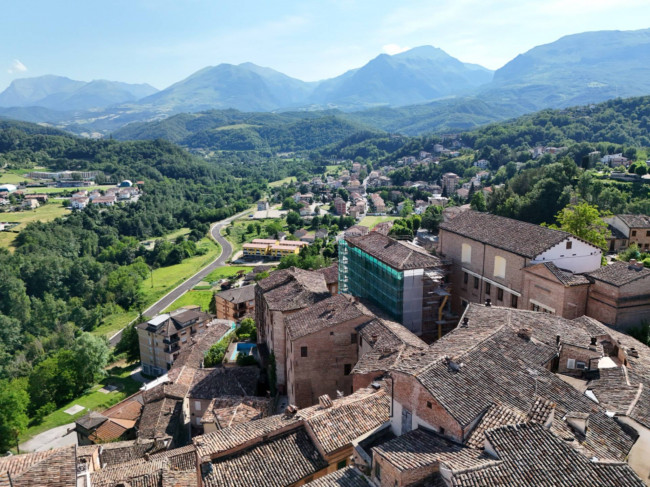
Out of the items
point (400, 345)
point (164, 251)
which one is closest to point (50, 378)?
point (400, 345)

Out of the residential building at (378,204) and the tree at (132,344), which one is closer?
the tree at (132,344)

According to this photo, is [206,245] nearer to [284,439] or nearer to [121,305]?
[121,305]

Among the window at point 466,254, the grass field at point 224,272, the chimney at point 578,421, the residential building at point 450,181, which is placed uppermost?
the chimney at point 578,421

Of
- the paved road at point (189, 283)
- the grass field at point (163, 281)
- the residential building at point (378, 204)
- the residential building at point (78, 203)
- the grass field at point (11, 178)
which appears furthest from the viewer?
the grass field at point (11, 178)

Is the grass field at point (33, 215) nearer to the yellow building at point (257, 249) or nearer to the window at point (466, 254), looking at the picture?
the yellow building at point (257, 249)

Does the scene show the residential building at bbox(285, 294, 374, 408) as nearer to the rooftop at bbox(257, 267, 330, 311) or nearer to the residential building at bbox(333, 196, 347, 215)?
the rooftop at bbox(257, 267, 330, 311)

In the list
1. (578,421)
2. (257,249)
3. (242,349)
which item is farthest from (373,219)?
(578,421)

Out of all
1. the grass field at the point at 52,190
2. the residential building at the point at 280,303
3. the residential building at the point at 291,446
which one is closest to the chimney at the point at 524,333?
the residential building at the point at 291,446
